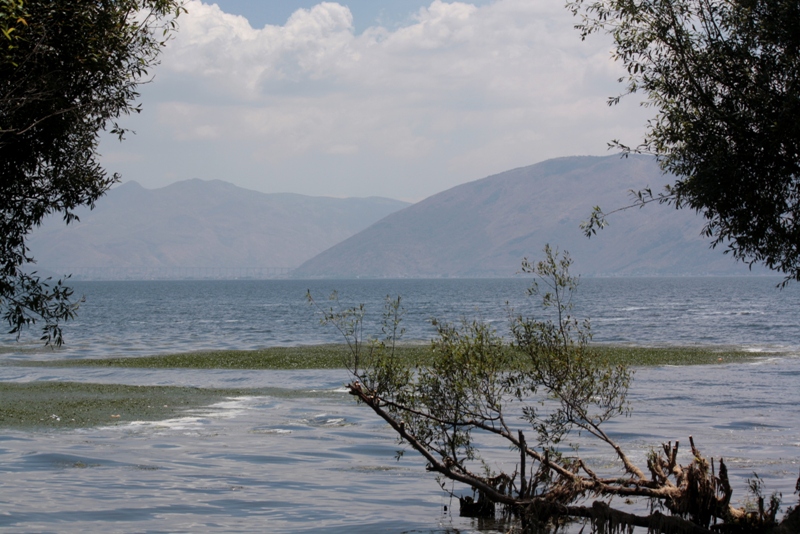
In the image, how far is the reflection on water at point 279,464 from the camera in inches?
746

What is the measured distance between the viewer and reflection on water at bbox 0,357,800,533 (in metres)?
19.0

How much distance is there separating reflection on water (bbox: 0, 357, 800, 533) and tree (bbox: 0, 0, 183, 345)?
710cm

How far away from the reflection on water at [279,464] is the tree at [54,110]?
710cm

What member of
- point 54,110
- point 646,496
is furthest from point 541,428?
point 54,110

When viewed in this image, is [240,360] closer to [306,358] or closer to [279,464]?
[306,358]

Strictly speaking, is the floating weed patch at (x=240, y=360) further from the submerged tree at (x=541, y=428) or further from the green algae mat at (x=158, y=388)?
the submerged tree at (x=541, y=428)

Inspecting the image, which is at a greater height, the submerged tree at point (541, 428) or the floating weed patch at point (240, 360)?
the submerged tree at point (541, 428)

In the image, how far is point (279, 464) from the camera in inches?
952

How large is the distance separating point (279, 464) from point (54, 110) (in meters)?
13.7

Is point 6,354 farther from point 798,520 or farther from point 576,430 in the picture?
point 798,520

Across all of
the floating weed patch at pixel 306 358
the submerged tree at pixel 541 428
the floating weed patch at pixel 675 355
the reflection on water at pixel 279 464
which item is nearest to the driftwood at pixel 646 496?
the submerged tree at pixel 541 428

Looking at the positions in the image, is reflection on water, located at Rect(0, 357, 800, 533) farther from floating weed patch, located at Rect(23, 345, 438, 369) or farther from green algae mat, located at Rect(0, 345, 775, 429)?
floating weed patch, located at Rect(23, 345, 438, 369)

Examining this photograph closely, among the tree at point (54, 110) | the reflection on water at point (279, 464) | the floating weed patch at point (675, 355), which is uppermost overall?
the tree at point (54, 110)

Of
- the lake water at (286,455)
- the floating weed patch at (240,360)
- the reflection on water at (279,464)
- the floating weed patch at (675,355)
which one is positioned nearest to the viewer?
the reflection on water at (279,464)
